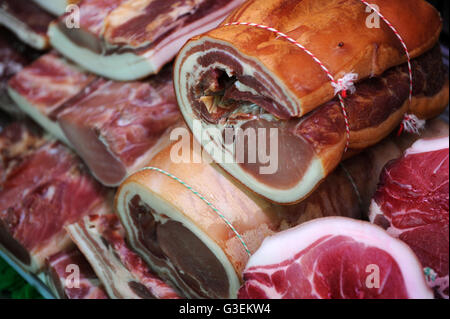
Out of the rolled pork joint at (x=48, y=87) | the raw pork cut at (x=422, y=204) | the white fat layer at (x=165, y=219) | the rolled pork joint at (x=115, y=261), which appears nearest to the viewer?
the raw pork cut at (x=422, y=204)

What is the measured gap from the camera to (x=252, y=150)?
1790mm

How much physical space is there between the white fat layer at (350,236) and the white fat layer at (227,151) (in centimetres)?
14

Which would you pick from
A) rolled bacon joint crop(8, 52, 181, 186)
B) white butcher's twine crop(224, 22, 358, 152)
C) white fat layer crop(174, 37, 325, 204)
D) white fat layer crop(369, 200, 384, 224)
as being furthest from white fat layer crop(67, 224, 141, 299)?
white butcher's twine crop(224, 22, 358, 152)

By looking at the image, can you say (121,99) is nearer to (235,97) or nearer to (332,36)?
(235,97)

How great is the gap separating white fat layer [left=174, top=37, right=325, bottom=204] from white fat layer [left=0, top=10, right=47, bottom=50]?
1456 mm

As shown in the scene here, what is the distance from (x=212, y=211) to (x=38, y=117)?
1486mm

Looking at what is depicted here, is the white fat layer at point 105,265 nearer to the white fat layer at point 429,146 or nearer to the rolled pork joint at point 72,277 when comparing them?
the rolled pork joint at point 72,277

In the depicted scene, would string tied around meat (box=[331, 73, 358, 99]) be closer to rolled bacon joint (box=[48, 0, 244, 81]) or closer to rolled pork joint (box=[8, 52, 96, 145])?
rolled bacon joint (box=[48, 0, 244, 81])

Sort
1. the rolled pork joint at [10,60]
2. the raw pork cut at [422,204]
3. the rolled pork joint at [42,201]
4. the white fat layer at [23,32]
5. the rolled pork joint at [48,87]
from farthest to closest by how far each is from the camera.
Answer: the rolled pork joint at [10,60]
the white fat layer at [23,32]
the rolled pork joint at [48,87]
the rolled pork joint at [42,201]
the raw pork cut at [422,204]

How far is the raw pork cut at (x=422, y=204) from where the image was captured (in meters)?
1.57

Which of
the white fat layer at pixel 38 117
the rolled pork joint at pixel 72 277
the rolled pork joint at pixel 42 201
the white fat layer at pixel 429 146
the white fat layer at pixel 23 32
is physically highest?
the white fat layer at pixel 23 32

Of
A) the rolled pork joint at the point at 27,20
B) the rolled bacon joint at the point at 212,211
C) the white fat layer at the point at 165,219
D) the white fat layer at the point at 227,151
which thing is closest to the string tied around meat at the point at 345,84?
the white fat layer at the point at 227,151
